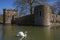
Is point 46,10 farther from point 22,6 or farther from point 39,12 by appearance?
point 22,6

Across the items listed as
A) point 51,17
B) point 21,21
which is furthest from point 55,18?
point 21,21

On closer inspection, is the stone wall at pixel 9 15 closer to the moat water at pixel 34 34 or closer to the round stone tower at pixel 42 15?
the round stone tower at pixel 42 15

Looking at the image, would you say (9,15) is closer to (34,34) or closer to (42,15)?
(42,15)

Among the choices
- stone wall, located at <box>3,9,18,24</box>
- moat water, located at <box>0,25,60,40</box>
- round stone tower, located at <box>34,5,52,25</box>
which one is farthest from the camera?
stone wall, located at <box>3,9,18,24</box>

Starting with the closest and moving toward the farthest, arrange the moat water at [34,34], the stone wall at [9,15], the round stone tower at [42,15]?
1. the moat water at [34,34]
2. the round stone tower at [42,15]
3. the stone wall at [9,15]

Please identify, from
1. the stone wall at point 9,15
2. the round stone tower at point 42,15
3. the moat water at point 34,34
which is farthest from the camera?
the stone wall at point 9,15

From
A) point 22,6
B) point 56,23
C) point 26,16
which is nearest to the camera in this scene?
point 56,23

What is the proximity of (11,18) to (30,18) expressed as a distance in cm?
716

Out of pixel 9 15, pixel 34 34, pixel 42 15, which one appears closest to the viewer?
pixel 34 34

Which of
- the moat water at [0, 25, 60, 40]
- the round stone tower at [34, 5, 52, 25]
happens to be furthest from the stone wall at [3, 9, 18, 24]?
the moat water at [0, 25, 60, 40]

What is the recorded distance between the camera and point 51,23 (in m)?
26.0

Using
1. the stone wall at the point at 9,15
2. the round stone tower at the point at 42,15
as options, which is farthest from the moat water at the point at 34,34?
the stone wall at the point at 9,15

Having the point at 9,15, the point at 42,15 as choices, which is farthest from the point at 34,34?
the point at 9,15

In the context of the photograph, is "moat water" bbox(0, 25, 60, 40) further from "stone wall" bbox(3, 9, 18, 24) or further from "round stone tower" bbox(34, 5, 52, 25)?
"stone wall" bbox(3, 9, 18, 24)
